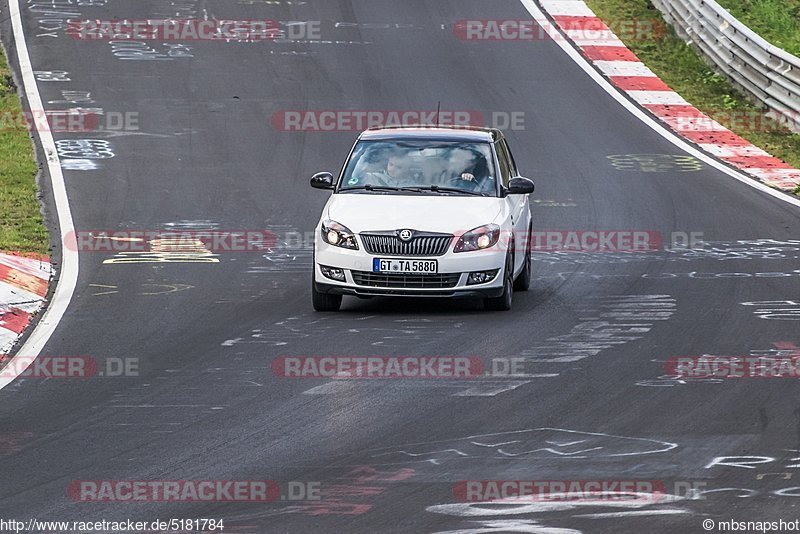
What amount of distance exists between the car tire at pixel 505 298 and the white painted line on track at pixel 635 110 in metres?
6.98

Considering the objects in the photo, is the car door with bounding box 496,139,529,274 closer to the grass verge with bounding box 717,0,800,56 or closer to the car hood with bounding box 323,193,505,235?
the car hood with bounding box 323,193,505,235

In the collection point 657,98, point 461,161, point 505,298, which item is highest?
point 657,98

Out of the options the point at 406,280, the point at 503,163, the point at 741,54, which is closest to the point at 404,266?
the point at 406,280

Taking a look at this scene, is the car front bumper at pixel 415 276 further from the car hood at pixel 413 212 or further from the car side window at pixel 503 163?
the car side window at pixel 503 163

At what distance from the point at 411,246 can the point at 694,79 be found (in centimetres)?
1381

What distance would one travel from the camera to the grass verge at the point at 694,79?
23.0m

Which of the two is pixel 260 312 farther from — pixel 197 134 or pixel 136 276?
pixel 197 134

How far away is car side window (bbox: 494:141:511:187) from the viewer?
14.7 meters

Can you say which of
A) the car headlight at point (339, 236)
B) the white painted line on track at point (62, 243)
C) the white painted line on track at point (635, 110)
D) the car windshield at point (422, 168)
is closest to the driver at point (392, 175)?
the car windshield at point (422, 168)

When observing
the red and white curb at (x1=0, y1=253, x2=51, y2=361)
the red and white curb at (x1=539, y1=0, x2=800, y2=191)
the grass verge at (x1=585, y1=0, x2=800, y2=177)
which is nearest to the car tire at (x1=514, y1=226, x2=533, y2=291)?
the red and white curb at (x1=0, y1=253, x2=51, y2=361)

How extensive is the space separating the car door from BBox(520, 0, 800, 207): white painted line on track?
561 cm

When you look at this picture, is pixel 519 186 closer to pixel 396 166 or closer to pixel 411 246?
pixel 396 166

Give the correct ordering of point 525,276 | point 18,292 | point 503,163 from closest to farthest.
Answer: point 18,292
point 525,276
point 503,163

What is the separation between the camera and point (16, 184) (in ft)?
61.3
